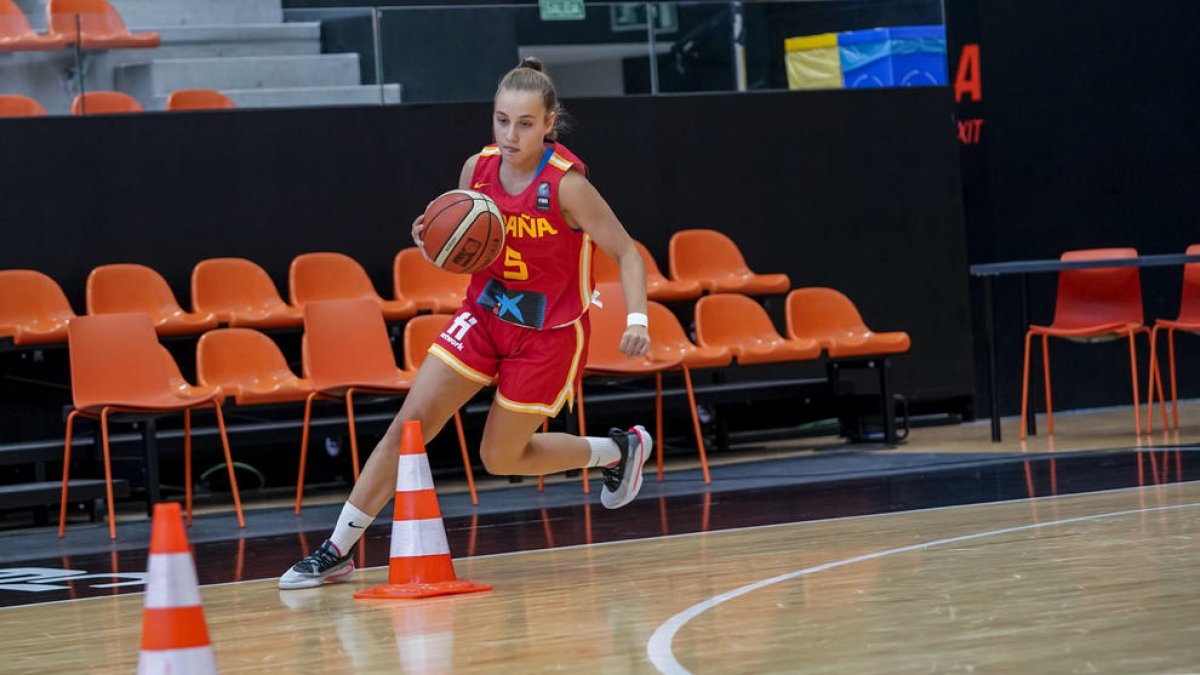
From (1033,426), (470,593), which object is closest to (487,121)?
(1033,426)

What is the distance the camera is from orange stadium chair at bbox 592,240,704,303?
1012 centimetres

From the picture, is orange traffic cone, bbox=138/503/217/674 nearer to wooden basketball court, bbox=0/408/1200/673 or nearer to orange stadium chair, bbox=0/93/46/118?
wooden basketball court, bbox=0/408/1200/673

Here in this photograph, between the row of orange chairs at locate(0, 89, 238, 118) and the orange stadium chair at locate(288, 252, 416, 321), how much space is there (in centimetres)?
110

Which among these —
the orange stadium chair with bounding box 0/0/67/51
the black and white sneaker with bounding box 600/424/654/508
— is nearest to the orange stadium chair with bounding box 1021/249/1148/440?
the black and white sneaker with bounding box 600/424/654/508

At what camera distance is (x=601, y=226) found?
5.18m

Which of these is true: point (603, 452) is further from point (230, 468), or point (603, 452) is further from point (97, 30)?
point (97, 30)

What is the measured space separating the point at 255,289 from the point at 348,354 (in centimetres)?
130

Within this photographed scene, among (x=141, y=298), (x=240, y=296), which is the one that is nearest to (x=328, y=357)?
(x=240, y=296)

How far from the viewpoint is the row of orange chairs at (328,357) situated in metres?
7.76

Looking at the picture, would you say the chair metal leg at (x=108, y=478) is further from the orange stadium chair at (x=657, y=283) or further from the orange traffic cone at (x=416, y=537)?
the orange stadium chair at (x=657, y=283)

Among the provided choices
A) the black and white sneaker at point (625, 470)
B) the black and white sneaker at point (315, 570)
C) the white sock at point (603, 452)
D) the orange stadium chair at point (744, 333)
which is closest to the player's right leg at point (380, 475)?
the black and white sneaker at point (315, 570)

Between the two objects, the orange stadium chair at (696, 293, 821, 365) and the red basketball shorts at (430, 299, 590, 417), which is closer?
the red basketball shorts at (430, 299, 590, 417)

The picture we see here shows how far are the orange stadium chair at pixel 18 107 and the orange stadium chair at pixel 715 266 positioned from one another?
12.3ft

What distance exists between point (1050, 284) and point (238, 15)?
5876 mm
